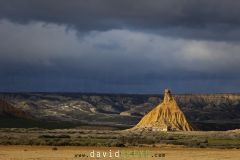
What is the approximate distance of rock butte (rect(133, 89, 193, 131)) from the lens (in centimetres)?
16760

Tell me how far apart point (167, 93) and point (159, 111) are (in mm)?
6455

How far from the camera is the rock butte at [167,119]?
16760cm

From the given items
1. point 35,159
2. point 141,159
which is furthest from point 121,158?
point 35,159

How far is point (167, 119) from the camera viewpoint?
174500mm

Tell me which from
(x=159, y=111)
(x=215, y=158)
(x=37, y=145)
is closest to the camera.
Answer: (x=215, y=158)

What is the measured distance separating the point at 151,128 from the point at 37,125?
38.3 m

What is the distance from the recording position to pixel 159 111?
177750 mm

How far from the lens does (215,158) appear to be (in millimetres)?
51750

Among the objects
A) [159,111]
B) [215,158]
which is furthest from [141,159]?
[159,111]

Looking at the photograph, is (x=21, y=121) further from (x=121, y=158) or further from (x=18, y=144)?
(x=121, y=158)

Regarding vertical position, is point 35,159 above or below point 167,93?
below

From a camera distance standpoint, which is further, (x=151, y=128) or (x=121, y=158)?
→ (x=151, y=128)

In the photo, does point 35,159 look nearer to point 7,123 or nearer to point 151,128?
point 151,128

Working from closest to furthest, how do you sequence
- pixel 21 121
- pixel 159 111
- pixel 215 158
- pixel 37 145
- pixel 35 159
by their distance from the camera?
1. pixel 35 159
2. pixel 215 158
3. pixel 37 145
4. pixel 159 111
5. pixel 21 121
